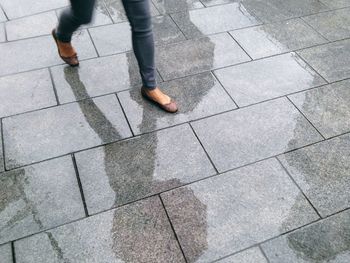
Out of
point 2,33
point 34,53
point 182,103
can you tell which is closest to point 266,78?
point 182,103

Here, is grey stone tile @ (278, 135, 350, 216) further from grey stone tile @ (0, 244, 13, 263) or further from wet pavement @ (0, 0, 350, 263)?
grey stone tile @ (0, 244, 13, 263)

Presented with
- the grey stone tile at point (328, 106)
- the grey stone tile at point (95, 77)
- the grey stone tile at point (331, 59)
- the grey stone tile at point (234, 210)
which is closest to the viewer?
the grey stone tile at point (234, 210)

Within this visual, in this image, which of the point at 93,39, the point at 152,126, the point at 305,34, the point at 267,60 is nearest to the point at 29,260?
the point at 152,126

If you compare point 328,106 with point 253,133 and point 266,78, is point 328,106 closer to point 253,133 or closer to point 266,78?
point 266,78

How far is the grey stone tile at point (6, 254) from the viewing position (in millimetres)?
2350

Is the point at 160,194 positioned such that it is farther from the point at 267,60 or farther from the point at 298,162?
the point at 267,60

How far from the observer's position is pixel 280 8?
4742 mm

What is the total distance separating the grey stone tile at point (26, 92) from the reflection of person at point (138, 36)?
1.11 feet

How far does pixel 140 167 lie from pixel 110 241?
66 centimetres

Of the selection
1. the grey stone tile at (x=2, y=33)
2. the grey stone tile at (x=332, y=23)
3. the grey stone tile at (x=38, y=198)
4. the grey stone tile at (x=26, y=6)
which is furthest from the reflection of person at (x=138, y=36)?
the grey stone tile at (x=332, y=23)

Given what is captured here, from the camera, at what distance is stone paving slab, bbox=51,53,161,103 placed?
3510mm

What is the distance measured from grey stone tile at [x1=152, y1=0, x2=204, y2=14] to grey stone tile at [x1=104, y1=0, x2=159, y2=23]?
11 cm

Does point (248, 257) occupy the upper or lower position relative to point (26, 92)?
lower

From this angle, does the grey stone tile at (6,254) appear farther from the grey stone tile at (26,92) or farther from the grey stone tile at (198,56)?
the grey stone tile at (198,56)
